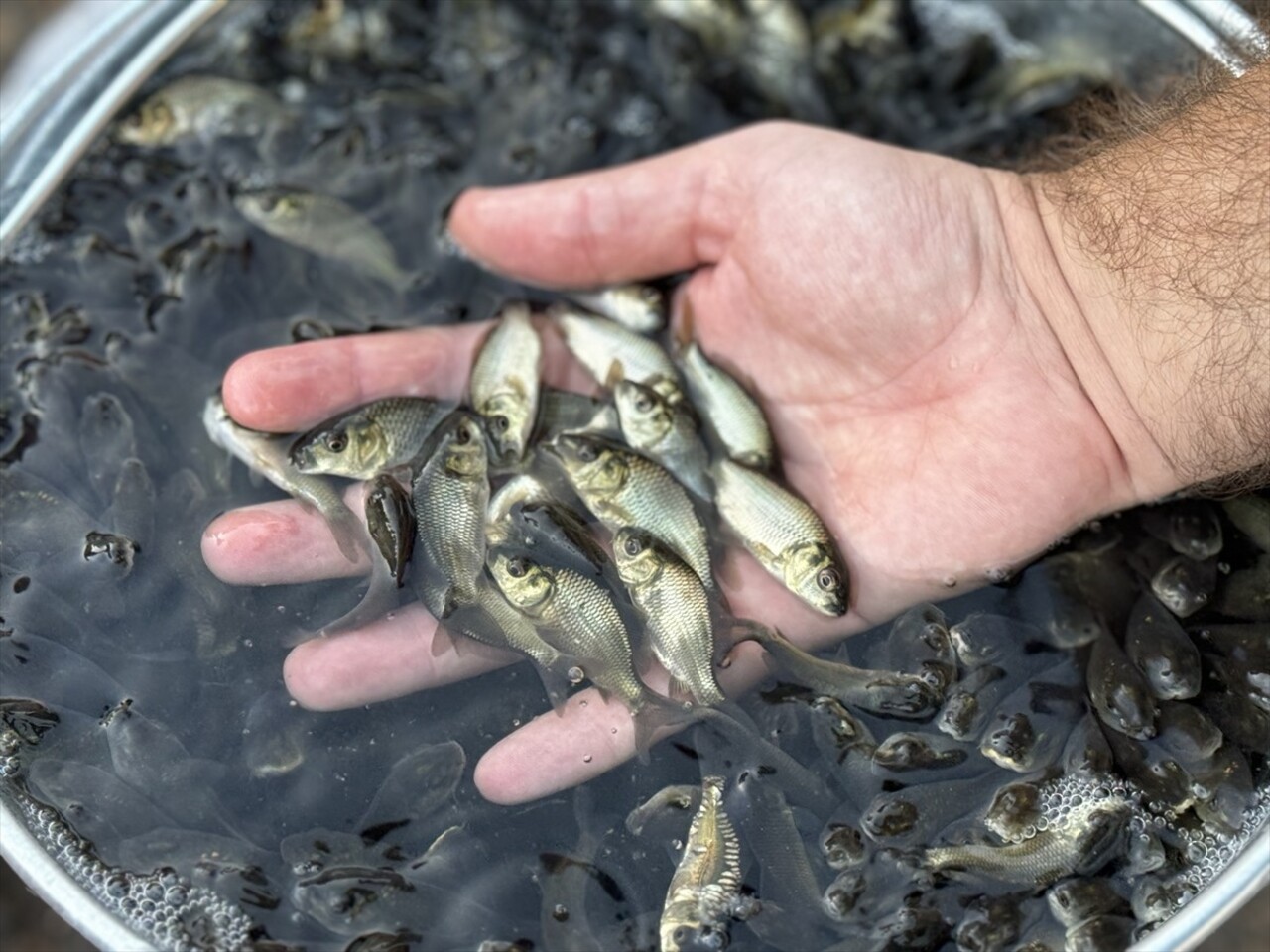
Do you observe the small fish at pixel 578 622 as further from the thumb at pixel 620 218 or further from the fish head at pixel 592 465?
the thumb at pixel 620 218

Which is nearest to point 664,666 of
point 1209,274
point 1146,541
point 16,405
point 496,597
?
point 496,597

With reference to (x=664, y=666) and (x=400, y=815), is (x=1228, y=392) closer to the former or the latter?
(x=664, y=666)

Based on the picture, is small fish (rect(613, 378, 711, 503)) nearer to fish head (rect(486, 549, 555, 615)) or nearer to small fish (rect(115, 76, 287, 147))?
fish head (rect(486, 549, 555, 615))

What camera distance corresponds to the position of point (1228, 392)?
8.56ft

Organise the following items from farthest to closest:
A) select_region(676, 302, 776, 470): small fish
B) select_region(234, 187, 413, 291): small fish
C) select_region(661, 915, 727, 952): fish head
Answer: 1. select_region(234, 187, 413, 291): small fish
2. select_region(676, 302, 776, 470): small fish
3. select_region(661, 915, 727, 952): fish head

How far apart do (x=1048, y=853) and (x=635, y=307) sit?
1.80 m

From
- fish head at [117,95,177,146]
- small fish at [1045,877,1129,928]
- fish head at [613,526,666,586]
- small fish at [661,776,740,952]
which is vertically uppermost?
fish head at [117,95,177,146]

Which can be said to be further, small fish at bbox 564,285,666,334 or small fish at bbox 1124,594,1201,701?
small fish at bbox 564,285,666,334

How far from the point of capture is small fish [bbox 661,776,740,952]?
2.37 meters

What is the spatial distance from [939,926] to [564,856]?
2.63 feet

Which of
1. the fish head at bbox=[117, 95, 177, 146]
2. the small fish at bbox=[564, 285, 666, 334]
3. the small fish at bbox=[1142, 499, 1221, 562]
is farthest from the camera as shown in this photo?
the fish head at bbox=[117, 95, 177, 146]

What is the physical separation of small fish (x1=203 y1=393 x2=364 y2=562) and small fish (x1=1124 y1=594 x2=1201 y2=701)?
6.06 ft

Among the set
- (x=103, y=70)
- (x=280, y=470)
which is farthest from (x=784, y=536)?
(x=103, y=70)

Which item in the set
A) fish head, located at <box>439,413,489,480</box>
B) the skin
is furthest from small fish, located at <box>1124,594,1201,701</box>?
fish head, located at <box>439,413,489,480</box>
